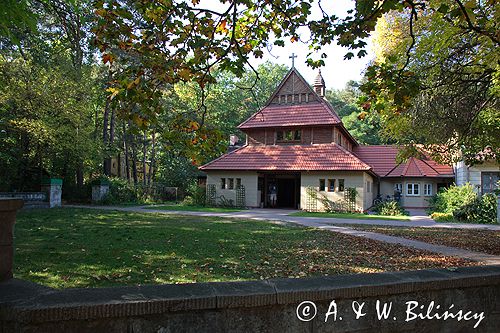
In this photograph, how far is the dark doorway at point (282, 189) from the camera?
29.4m

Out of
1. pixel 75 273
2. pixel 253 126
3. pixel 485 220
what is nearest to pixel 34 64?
pixel 253 126

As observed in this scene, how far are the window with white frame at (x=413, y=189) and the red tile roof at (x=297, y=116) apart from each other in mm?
9905

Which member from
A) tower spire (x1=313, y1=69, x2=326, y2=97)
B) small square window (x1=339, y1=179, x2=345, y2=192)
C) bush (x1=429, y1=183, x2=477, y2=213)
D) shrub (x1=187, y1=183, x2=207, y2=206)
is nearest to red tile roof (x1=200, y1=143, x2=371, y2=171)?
small square window (x1=339, y1=179, x2=345, y2=192)

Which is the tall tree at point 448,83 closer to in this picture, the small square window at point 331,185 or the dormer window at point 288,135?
the small square window at point 331,185

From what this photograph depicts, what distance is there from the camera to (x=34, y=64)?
2139 centimetres

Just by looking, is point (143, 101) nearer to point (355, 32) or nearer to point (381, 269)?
point (355, 32)

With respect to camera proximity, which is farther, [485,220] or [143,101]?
[485,220]

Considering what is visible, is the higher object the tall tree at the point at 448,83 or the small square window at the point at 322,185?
the tall tree at the point at 448,83

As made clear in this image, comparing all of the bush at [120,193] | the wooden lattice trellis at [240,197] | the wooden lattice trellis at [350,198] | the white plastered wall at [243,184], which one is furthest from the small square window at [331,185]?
the bush at [120,193]

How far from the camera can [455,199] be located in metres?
22.9

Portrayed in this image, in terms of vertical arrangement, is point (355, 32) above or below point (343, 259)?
above

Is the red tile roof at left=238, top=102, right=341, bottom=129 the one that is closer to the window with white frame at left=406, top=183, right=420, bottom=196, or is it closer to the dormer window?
the dormer window

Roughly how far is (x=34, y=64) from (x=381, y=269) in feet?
74.0

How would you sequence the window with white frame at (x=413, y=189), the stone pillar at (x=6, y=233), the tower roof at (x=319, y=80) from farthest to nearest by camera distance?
the tower roof at (x=319, y=80) → the window with white frame at (x=413, y=189) → the stone pillar at (x=6, y=233)
